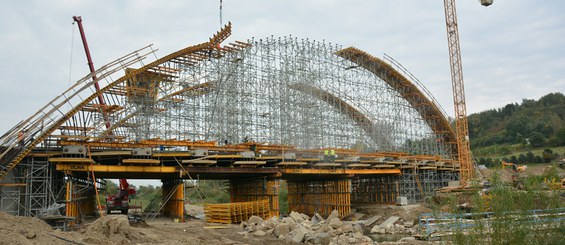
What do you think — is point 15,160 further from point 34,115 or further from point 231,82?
point 231,82

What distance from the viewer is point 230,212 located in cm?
2944

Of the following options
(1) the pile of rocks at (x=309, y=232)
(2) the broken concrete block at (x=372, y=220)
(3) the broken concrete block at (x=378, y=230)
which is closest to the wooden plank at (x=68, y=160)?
(1) the pile of rocks at (x=309, y=232)

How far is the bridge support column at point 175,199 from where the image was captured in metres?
32.1

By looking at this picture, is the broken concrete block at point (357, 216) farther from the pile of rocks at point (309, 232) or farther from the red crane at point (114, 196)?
the red crane at point (114, 196)

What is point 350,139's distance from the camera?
42969 millimetres

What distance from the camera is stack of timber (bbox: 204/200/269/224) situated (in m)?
29.5

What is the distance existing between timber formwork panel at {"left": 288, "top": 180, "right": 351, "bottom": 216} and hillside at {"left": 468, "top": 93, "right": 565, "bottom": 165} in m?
23.7

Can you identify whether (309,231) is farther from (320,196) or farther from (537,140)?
(537,140)

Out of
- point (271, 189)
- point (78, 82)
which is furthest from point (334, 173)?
point (78, 82)

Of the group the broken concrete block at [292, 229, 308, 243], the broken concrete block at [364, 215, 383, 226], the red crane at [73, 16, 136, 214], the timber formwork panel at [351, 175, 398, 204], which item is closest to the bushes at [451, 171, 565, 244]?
the broken concrete block at [292, 229, 308, 243]

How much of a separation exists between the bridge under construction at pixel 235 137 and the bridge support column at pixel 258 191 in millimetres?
99

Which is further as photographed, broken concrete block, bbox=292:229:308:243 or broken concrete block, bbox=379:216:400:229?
broken concrete block, bbox=379:216:400:229

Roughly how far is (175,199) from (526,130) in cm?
7282

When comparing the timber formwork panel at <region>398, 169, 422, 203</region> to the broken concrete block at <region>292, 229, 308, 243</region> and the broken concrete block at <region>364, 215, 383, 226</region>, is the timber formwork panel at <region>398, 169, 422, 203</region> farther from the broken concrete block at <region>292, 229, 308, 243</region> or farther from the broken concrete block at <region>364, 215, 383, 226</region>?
the broken concrete block at <region>292, 229, 308, 243</region>
